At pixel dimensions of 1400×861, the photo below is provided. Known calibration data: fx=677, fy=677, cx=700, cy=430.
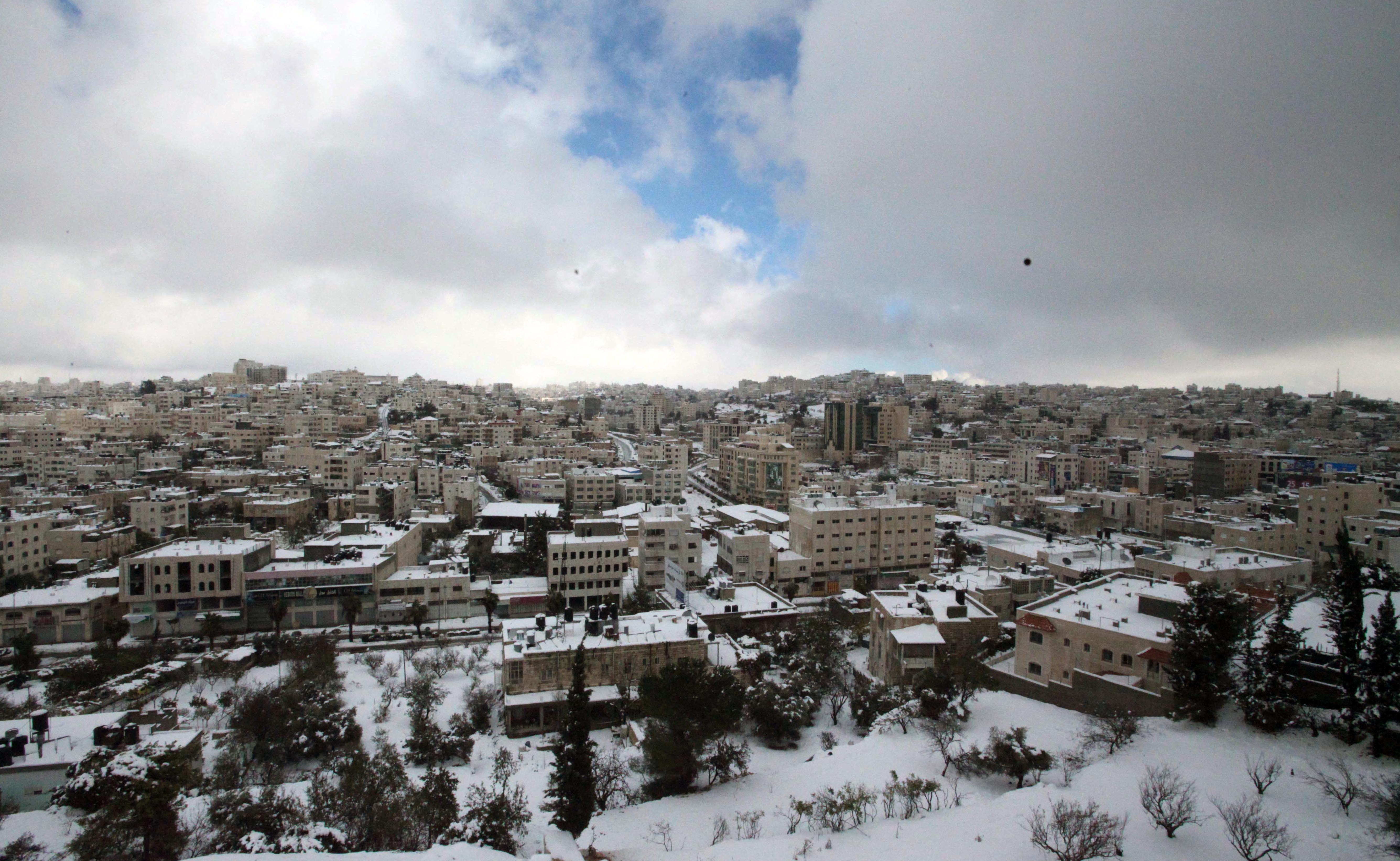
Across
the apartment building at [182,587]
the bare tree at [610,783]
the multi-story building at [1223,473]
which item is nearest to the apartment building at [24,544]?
the apartment building at [182,587]

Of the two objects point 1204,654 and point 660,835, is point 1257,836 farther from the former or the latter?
point 660,835

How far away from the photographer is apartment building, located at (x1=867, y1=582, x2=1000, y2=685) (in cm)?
1579

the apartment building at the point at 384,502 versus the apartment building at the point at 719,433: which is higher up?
the apartment building at the point at 719,433

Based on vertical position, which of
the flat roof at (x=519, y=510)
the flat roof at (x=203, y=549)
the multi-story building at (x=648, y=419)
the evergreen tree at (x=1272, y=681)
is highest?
the multi-story building at (x=648, y=419)

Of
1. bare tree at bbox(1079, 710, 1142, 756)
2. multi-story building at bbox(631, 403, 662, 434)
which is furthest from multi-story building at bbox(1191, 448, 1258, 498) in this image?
multi-story building at bbox(631, 403, 662, 434)

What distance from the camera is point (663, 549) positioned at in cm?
2666

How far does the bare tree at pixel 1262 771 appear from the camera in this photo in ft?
30.1

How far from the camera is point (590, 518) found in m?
31.7

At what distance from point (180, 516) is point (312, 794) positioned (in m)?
33.8

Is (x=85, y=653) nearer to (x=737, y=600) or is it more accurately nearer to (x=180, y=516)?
(x=180, y=516)

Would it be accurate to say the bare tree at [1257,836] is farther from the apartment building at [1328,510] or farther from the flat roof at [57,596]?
the flat roof at [57,596]

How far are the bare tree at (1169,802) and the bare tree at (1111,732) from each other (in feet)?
5.34

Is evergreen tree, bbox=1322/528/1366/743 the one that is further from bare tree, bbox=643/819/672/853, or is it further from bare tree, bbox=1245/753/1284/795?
bare tree, bbox=643/819/672/853

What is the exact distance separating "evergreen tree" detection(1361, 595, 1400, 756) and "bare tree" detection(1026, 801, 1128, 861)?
4444 millimetres
